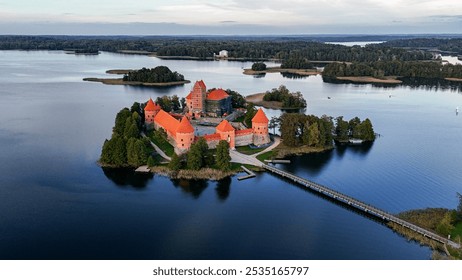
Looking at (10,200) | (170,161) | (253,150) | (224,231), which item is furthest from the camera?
(253,150)

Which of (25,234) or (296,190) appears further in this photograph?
(296,190)

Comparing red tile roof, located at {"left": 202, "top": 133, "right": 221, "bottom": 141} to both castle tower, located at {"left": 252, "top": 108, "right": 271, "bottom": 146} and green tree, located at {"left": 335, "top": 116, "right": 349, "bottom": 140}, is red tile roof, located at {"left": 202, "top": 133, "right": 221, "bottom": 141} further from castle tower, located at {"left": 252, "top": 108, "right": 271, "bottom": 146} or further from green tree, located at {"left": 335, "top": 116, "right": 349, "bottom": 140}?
green tree, located at {"left": 335, "top": 116, "right": 349, "bottom": 140}

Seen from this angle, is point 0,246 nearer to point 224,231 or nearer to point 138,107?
point 224,231

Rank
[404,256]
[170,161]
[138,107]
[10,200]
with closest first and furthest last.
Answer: [404,256] → [10,200] → [170,161] → [138,107]

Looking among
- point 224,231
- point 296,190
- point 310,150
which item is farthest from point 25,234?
point 310,150

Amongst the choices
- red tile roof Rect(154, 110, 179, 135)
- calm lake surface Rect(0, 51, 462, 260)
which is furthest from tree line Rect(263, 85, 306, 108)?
red tile roof Rect(154, 110, 179, 135)

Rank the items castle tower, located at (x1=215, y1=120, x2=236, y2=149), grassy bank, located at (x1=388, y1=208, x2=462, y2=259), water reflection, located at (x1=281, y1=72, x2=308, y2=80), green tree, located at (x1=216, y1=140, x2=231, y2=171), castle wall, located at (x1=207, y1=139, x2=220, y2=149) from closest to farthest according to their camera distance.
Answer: grassy bank, located at (x1=388, y1=208, x2=462, y2=259) < green tree, located at (x1=216, y1=140, x2=231, y2=171) < castle wall, located at (x1=207, y1=139, x2=220, y2=149) < castle tower, located at (x1=215, y1=120, x2=236, y2=149) < water reflection, located at (x1=281, y1=72, x2=308, y2=80)

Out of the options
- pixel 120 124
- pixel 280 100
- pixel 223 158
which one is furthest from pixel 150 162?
pixel 280 100

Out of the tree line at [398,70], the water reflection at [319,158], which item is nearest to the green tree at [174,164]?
the water reflection at [319,158]
